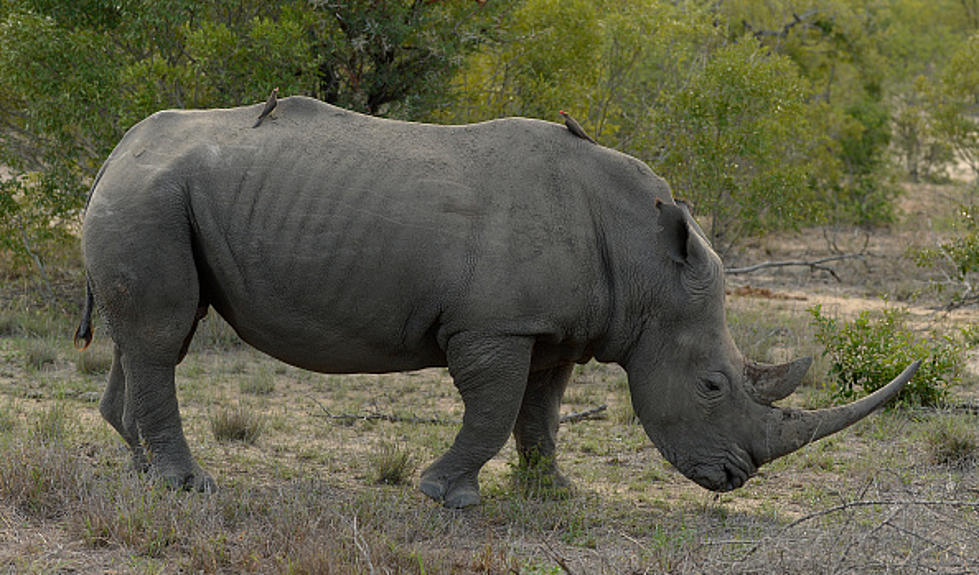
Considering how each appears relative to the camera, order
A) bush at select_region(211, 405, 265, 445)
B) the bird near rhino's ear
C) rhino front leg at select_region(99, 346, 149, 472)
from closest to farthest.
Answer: the bird near rhino's ear
rhino front leg at select_region(99, 346, 149, 472)
bush at select_region(211, 405, 265, 445)

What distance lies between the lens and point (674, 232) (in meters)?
5.71

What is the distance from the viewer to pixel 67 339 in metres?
10.2

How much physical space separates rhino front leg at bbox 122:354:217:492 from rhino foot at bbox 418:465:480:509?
116 centimetres

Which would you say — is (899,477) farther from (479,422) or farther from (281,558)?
(281,558)

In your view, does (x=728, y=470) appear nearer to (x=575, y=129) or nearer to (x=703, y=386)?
(x=703, y=386)

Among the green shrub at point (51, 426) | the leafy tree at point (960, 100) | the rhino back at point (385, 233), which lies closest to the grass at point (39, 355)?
the green shrub at point (51, 426)

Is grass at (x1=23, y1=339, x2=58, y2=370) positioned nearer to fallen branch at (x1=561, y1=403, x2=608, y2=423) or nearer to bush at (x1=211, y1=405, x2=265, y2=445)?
bush at (x1=211, y1=405, x2=265, y2=445)

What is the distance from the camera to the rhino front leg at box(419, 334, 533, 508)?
219 inches

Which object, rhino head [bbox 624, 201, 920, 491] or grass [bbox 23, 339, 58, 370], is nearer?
rhino head [bbox 624, 201, 920, 491]

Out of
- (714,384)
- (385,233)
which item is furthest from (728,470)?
(385,233)

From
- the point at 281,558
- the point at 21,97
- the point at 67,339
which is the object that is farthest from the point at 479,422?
the point at 21,97

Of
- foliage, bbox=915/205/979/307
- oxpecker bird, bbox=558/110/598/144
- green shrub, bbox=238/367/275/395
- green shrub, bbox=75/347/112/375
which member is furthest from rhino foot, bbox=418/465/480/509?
foliage, bbox=915/205/979/307

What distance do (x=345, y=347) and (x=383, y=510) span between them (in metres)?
0.87

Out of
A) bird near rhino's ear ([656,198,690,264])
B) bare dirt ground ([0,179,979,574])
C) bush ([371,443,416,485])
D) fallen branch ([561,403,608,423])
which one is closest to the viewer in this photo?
bare dirt ground ([0,179,979,574])
